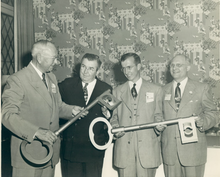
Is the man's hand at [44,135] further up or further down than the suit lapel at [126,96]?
further down

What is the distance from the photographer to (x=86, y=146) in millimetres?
2590

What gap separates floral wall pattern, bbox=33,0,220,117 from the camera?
433cm

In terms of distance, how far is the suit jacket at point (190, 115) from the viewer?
2504 millimetres

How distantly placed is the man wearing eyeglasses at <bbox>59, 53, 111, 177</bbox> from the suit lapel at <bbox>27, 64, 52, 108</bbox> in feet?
1.55

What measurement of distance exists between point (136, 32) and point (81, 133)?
105 inches

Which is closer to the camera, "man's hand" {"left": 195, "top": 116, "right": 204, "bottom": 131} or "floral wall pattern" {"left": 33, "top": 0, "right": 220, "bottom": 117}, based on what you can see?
"man's hand" {"left": 195, "top": 116, "right": 204, "bottom": 131}

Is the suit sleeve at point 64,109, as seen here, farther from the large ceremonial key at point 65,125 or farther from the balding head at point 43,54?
the balding head at point 43,54

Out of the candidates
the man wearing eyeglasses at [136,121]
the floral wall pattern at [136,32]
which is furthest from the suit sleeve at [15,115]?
the floral wall pattern at [136,32]

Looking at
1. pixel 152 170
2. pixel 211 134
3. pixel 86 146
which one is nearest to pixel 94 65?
pixel 86 146

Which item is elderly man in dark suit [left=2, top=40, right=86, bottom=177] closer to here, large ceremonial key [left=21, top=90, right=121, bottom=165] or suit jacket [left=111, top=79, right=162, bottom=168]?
large ceremonial key [left=21, top=90, right=121, bottom=165]

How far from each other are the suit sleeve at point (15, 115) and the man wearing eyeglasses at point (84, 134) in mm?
638

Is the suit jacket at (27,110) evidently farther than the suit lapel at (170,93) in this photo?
No

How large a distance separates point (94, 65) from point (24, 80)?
30.6 inches

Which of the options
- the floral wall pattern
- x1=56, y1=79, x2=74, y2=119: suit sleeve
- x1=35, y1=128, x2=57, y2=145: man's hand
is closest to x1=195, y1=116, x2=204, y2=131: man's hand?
x1=56, y1=79, x2=74, y2=119: suit sleeve
